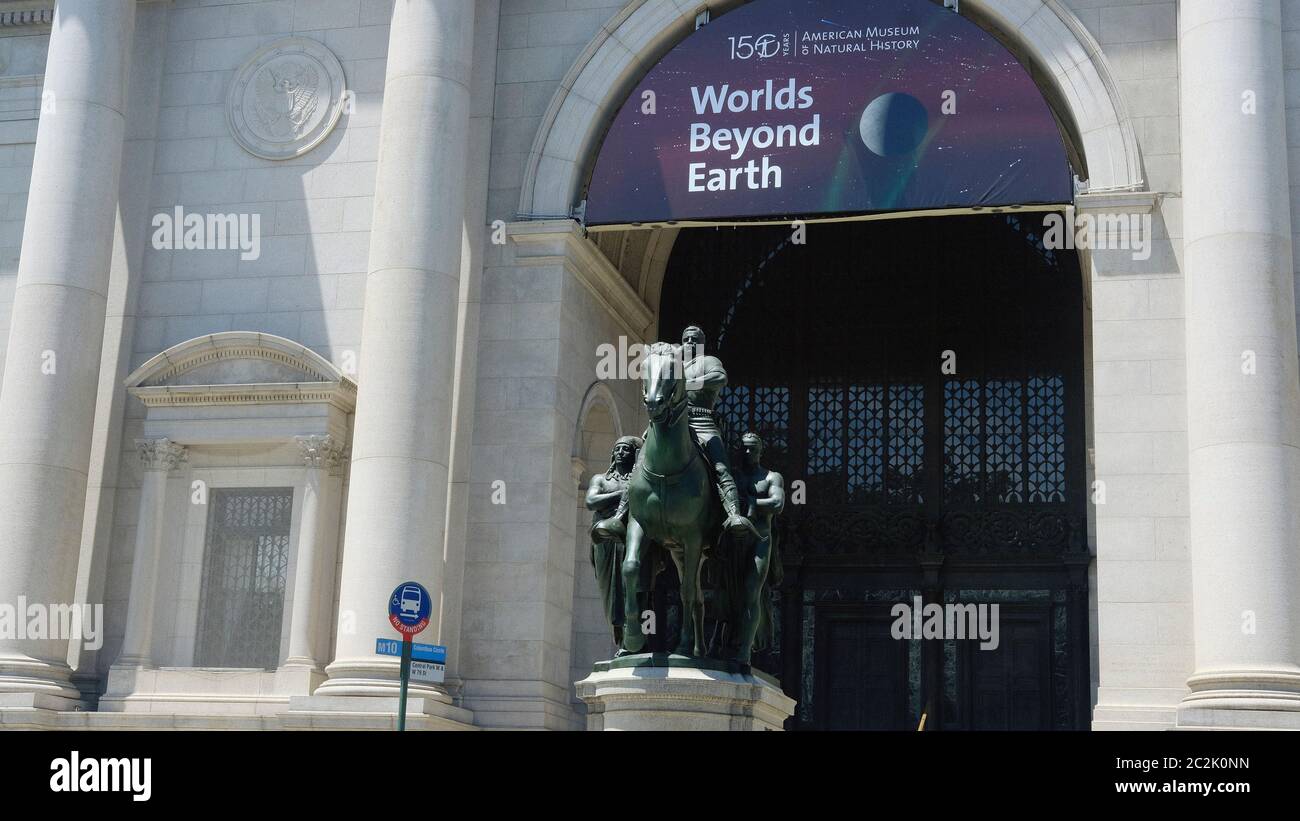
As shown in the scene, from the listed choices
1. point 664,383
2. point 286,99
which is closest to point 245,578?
point 286,99

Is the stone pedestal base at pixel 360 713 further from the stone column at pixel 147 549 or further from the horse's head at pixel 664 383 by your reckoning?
the horse's head at pixel 664 383

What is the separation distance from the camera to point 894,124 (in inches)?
877

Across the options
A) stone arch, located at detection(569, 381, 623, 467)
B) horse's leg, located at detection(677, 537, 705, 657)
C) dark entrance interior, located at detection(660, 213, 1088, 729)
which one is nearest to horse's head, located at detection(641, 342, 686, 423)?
horse's leg, located at detection(677, 537, 705, 657)

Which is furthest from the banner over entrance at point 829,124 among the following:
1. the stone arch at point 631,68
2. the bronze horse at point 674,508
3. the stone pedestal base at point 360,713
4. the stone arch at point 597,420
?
the stone pedestal base at point 360,713

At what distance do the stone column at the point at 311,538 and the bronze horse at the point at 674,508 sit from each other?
23.4 feet

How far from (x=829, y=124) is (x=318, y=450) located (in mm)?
8216

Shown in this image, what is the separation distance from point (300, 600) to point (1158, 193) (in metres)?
12.4

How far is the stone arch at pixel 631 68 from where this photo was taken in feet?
72.7

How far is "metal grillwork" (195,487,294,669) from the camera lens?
22.9 meters

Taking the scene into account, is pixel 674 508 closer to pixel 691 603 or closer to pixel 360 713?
pixel 691 603

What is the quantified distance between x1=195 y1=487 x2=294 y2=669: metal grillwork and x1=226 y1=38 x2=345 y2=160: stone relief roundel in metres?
5.20

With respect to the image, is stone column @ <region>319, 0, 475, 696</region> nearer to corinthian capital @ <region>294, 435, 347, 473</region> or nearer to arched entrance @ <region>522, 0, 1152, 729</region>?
corinthian capital @ <region>294, 435, 347, 473</region>

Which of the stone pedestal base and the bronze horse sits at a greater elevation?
the bronze horse
